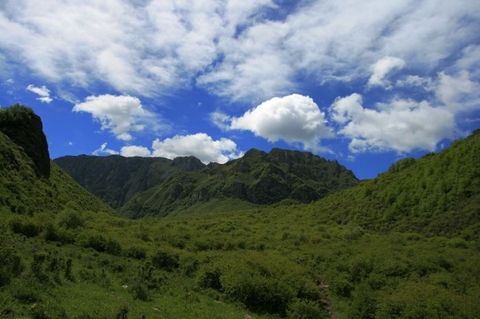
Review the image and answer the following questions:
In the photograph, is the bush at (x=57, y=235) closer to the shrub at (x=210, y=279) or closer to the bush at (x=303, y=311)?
the shrub at (x=210, y=279)

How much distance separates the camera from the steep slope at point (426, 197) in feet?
231

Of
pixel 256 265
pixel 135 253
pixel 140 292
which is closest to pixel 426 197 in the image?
pixel 256 265

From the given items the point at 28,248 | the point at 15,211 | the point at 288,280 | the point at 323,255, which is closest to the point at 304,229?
the point at 323,255

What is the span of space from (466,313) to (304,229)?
49.7 metres

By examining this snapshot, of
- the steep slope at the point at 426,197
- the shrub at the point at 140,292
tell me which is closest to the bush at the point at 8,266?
the shrub at the point at 140,292

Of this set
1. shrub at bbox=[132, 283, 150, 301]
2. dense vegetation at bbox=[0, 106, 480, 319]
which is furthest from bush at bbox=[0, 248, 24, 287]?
shrub at bbox=[132, 283, 150, 301]

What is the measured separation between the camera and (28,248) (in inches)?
1430

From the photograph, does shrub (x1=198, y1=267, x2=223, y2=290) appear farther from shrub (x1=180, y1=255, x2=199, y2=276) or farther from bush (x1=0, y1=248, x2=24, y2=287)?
bush (x1=0, y1=248, x2=24, y2=287)

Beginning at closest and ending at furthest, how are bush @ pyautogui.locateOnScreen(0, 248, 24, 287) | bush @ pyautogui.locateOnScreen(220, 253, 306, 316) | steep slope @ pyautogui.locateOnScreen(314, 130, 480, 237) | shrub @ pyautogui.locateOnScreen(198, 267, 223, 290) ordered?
bush @ pyautogui.locateOnScreen(0, 248, 24, 287) < bush @ pyautogui.locateOnScreen(220, 253, 306, 316) < shrub @ pyautogui.locateOnScreen(198, 267, 223, 290) < steep slope @ pyautogui.locateOnScreen(314, 130, 480, 237)

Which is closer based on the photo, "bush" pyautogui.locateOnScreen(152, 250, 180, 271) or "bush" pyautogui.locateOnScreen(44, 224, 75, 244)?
"bush" pyautogui.locateOnScreen(44, 224, 75, 244)

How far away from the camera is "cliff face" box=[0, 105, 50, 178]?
7906cm

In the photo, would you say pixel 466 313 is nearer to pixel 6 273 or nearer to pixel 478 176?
pixel 6 273

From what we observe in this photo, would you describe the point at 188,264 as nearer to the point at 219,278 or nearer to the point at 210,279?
the point at 210,279

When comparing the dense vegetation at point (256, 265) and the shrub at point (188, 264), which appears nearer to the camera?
the dense vegetation at point (256, 265)
